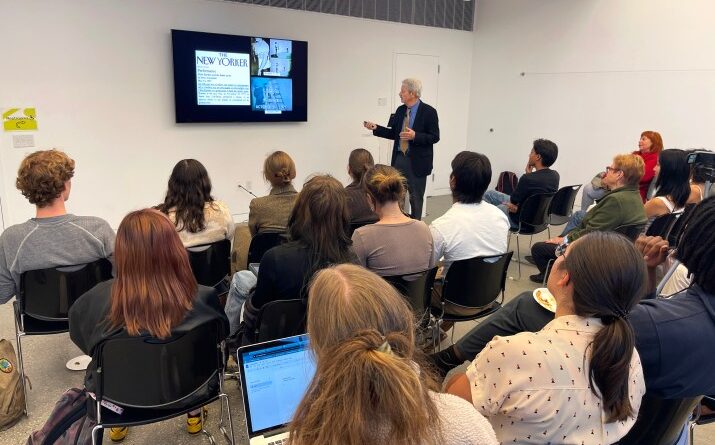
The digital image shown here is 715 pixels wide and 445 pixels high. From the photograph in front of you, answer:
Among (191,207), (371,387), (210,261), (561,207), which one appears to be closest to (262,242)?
(210,261)

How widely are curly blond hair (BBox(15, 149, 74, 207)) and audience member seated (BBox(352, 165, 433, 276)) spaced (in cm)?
146

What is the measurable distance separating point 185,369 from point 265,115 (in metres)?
4.55

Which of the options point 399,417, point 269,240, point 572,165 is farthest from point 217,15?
point 399,417

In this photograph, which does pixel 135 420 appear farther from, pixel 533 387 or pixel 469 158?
pixel 469 158

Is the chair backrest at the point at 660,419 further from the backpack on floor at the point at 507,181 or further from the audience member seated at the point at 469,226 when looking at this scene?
the backpack on floor at the point at 507,181

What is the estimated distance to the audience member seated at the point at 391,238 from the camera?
2352 millimetres

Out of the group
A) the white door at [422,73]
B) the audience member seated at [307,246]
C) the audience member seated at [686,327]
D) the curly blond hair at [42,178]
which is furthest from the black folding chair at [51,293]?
the white door at [422,73]

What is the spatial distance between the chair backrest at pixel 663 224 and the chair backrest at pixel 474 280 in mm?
1268

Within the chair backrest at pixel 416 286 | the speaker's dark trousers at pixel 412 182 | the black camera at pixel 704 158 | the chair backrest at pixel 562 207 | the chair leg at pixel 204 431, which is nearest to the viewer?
the chair leg at pixel 204 431

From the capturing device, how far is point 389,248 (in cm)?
235

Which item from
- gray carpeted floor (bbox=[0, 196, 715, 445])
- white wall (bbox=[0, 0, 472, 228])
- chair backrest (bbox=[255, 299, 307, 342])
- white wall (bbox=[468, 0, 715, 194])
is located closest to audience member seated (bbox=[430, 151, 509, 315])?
gray carpeted floor (bbox=[0, 196, 715, 445])

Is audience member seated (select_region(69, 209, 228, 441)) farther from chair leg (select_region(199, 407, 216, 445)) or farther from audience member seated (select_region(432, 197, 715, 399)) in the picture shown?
audience member seated (select_region(432, 197, 715, 399))

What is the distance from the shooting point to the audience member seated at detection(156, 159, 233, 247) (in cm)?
266

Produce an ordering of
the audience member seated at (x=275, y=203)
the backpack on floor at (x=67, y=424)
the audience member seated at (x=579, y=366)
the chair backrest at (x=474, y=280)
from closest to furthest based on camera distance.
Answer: the audience member seated at (x=579, y=366) < the backpack on floor at (x=67, y=424) < the chair backrest at (x=474, y=280) < the audience member seated at (x=275, y=203)
